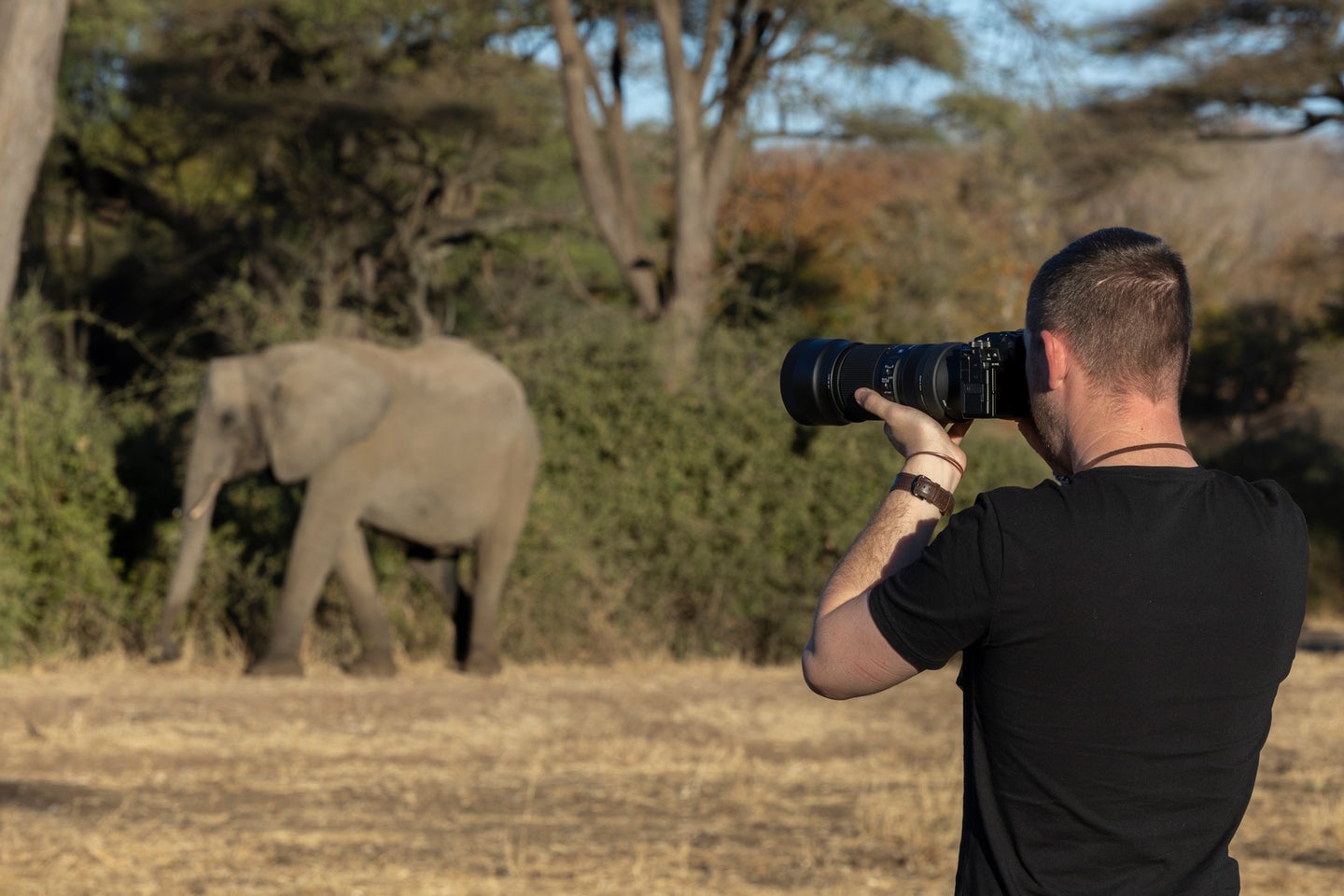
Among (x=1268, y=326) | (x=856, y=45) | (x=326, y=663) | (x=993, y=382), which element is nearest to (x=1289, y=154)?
(x=1268, y=326)

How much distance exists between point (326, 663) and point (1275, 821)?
6374mm

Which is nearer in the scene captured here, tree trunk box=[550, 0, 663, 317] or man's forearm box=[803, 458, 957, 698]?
man's forearm box=[803, 458, 957, 698]

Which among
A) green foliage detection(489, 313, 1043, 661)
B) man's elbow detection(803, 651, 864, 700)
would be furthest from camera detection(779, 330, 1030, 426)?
green foliage detection(489, 313, 1043, 661)

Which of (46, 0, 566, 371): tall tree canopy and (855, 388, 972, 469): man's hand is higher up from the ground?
(46, 0, 566, 371): tall tree canopy

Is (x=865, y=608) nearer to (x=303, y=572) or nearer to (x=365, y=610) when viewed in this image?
(x=303, y=572)

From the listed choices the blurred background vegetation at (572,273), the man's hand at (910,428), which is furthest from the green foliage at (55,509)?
the man's hand at (910,428)

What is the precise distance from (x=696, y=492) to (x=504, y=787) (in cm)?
613

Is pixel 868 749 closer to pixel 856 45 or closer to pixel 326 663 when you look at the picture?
pixel 326 663

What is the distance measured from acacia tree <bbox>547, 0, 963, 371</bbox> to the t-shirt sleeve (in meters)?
13.0

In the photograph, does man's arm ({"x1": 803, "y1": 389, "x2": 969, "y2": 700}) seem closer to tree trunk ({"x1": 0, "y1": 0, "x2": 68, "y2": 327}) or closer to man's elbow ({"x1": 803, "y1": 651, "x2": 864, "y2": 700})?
man's elbow ({"x1": 803, "y1": 651, "x2": 864, "y2": 700})

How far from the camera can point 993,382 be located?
101 inches

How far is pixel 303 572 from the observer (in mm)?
10188

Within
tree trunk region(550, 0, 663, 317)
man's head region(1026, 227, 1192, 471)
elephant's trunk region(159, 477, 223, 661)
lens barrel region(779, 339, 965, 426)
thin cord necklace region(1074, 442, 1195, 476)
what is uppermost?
tree trunk region(550, 0, 663, 317)

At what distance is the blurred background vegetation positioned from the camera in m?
11.9
